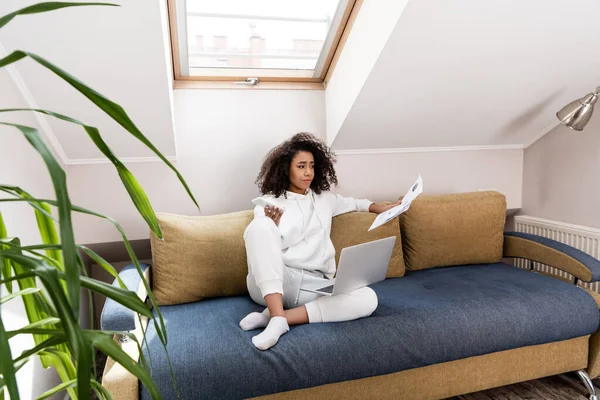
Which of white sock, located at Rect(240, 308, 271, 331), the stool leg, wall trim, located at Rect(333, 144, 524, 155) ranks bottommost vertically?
the stool leg

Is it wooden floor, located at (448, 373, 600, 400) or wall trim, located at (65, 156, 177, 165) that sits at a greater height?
wall trim, located at (65, 156, 177, 165)

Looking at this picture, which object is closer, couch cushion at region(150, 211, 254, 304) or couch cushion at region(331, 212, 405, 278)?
couch cushion at region(150, 211, 254, 304)

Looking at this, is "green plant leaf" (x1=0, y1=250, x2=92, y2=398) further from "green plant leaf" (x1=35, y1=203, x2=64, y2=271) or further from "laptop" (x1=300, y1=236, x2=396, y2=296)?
"laptop" (x1=300, y1=236, x2=396, y2=296)

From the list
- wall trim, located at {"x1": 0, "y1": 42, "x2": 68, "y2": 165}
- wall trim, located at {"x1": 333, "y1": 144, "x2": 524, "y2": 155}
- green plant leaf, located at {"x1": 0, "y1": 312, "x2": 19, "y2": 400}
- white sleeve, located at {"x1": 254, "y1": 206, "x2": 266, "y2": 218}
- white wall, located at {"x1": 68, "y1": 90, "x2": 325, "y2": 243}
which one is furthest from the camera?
wall trim, located at {"x1": 333, "y1": 144, "x2": 524, "y2": 155}

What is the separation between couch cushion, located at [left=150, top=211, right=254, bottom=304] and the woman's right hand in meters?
0.23

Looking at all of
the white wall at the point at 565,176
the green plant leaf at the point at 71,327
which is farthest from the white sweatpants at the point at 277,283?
the white wall at the point at 565,176

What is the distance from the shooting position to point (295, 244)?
2143 millimetres

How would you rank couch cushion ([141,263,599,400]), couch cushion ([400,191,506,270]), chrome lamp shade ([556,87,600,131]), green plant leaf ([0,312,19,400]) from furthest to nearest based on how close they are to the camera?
1. couch cushion ([400,191,506,270])
2. chrome lamp shade ([556,87,600,131])
3. couch cushion ([141,263,599,400])
4. green plant leaf ([0,312,19,400])

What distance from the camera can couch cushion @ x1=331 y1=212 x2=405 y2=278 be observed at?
235 centimetres

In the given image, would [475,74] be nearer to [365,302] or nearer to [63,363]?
[365,302]

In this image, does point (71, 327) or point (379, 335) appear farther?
point (379, 335)

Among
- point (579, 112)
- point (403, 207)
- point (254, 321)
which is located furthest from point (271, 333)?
point (579, 112)

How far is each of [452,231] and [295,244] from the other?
3.05 ft

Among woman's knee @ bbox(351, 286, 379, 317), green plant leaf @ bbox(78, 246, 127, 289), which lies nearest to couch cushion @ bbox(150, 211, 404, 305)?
woman's knee @ bbox(351, 286, 379, 317)
